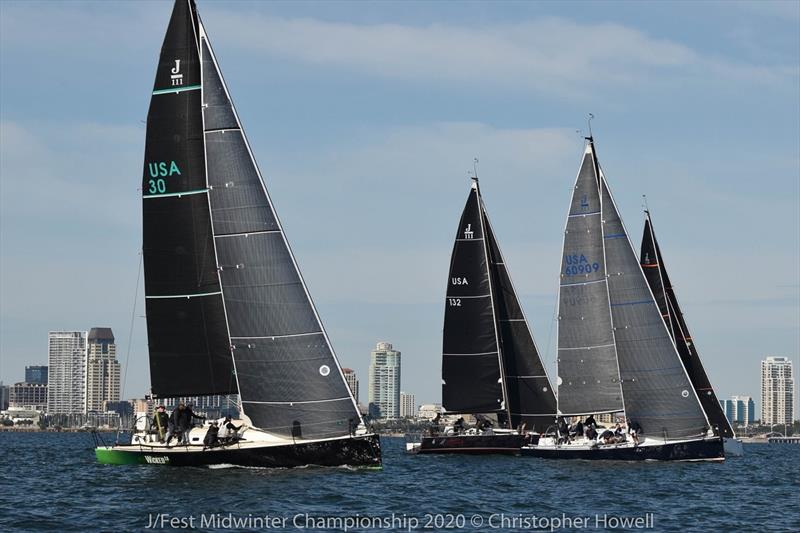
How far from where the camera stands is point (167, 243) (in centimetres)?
4306

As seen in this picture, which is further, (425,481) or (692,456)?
(692,456)

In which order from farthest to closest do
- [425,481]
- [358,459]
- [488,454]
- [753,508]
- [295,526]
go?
[488,454], [425,481], [358,459], [753,508], [295,526]

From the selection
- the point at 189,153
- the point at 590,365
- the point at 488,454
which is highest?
the point at 189,153

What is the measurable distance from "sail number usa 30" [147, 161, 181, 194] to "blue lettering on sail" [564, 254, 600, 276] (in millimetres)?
19300

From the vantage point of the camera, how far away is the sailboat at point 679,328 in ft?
225

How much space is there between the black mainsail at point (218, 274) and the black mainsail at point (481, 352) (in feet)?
76.4

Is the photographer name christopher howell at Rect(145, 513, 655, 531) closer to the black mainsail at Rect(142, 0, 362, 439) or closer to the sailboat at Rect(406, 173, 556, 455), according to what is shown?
the black mainsail at Rect(142, 0, 362, 439)

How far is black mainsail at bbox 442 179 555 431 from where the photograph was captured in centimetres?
6456

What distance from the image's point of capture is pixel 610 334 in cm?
5519

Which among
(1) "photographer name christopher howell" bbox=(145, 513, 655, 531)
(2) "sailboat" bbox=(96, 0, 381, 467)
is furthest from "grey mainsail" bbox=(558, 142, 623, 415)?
(1) "photographer name christopher howell" bbox=(145, 513, 655, 531)

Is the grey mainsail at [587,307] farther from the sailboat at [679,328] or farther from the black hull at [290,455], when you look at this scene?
the black hull at [290,455]

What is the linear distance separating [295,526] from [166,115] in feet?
56.5

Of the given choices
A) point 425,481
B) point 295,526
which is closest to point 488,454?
point 425,481

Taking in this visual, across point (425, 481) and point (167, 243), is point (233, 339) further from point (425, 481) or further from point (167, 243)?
point (425, 481)
